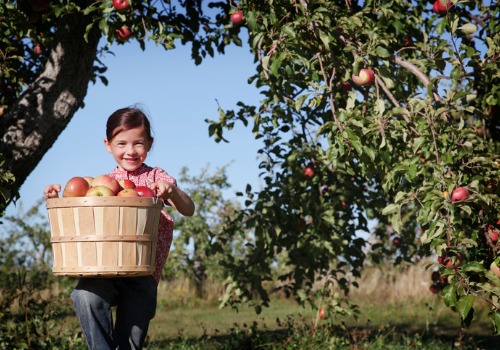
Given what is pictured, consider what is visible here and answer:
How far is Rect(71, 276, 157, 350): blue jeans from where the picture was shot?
3141 millimetres

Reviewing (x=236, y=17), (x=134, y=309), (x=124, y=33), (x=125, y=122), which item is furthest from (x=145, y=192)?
(x=124, y=33)

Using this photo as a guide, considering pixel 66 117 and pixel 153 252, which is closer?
pixel 153 252

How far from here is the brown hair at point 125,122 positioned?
3.33 meters

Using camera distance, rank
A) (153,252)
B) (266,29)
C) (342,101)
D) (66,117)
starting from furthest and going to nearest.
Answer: (66,117) < (342,101) < (266,29) < (153,252)

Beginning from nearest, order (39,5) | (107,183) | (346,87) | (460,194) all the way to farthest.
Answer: (107,183)
(460,194)
(346,87)
(39,5)

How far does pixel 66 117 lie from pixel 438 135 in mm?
3210

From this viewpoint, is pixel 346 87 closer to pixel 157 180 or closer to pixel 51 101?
pixel 157 180

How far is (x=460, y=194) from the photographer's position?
154 inches

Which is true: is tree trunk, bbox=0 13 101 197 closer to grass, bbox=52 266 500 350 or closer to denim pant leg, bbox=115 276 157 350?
grass, bbox=52 266 500 350

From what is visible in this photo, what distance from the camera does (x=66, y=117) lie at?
5.73 meters

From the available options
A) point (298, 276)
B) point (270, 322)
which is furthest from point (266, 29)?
point (270, 322)

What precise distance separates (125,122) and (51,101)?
8.56 feet

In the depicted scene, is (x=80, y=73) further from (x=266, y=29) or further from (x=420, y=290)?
(x=420, y=290)

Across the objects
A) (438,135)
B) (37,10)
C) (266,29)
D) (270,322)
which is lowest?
(270,322)
